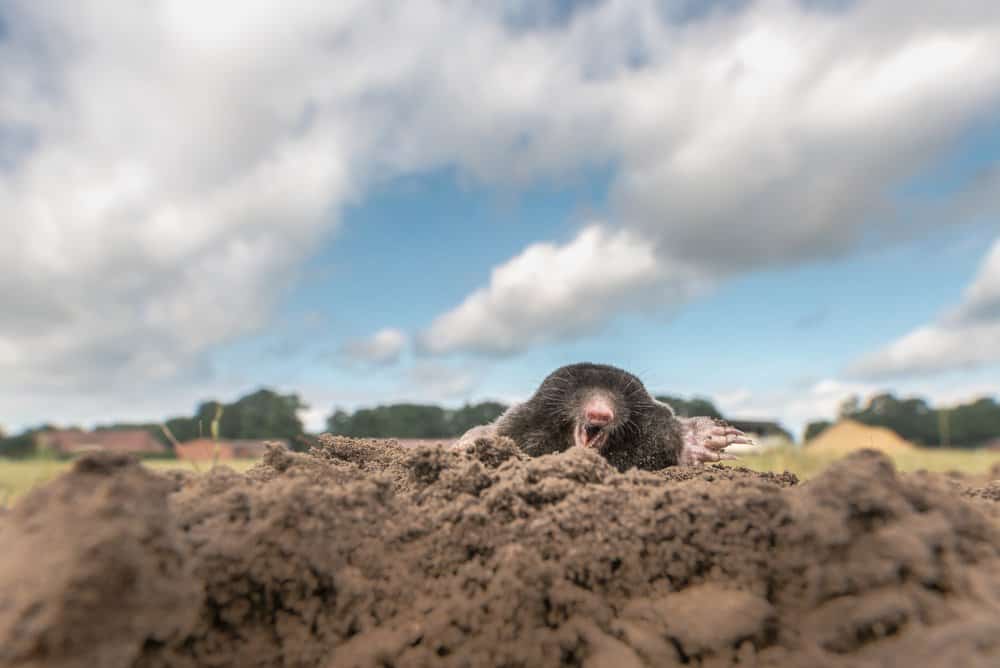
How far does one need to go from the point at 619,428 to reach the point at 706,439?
1.60 ft

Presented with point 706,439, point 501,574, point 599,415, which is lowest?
point 501,574

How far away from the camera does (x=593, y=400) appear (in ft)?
11.7

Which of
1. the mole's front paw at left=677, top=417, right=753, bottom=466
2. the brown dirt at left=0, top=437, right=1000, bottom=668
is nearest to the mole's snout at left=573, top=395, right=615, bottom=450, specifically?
the mole's front paw at left=677, top=417, right=753, bottom=466

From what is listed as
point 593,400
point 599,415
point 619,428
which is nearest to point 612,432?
point 619,428

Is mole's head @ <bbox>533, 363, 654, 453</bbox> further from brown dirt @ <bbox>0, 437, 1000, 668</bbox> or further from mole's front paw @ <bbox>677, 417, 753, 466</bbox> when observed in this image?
brown dirt @ <bbox>0, 437, 1000, 668</bbox>

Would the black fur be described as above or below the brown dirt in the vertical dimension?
above

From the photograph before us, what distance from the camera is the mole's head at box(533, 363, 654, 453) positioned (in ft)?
11.7

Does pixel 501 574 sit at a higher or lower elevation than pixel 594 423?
lower

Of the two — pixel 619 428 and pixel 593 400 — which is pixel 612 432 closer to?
pixel 619 428

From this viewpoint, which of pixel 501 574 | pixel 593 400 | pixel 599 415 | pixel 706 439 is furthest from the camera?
pixel 706 439

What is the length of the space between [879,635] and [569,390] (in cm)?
240

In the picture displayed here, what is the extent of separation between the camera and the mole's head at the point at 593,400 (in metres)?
3.56

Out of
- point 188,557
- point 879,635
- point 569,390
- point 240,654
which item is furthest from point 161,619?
point 569,390

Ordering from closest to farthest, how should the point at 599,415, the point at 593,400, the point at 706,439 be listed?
1. the point at 599,415
2. the point at 593,400
3. the point at 706,439
